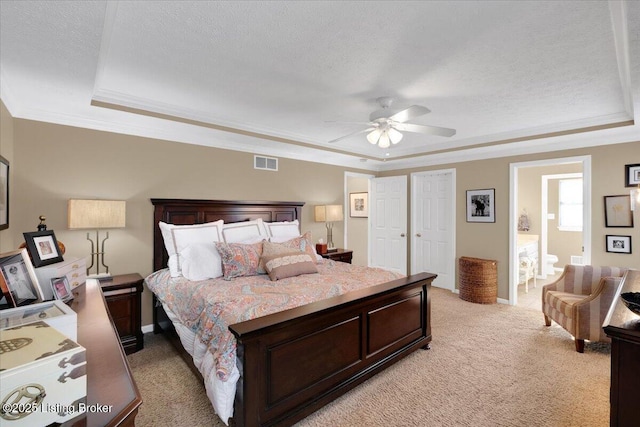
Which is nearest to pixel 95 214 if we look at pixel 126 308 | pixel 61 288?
pixel 126 308

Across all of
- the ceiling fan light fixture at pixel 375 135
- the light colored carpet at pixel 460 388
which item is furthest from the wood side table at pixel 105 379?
the ceiling fan light fixture at pixel 375 135

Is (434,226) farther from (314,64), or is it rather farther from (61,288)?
(61,288)

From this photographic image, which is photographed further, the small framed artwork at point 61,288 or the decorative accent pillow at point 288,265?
the decorative accent pillow at point 288,265

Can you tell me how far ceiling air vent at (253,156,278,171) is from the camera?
14.7 feet

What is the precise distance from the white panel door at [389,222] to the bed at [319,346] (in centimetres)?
294

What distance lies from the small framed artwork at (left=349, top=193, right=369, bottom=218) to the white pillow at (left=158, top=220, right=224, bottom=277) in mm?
3944

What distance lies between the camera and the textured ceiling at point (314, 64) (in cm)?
171

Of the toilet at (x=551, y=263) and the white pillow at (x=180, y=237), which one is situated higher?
the white pillow at (x=180, y=237)

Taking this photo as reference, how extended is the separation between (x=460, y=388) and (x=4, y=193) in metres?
3.99

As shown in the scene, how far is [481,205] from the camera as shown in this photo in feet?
16.2

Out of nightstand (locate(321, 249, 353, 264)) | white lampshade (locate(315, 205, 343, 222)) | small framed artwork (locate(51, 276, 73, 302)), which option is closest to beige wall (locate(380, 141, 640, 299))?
white lampshade (locate(315, 205, 343, 222))

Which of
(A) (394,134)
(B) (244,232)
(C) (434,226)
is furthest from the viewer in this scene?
(C) (434,226)

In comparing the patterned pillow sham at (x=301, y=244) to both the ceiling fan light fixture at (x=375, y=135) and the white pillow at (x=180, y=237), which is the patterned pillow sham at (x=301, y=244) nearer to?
the white pillow at (x=180, y=237)

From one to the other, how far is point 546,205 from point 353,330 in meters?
6.18
